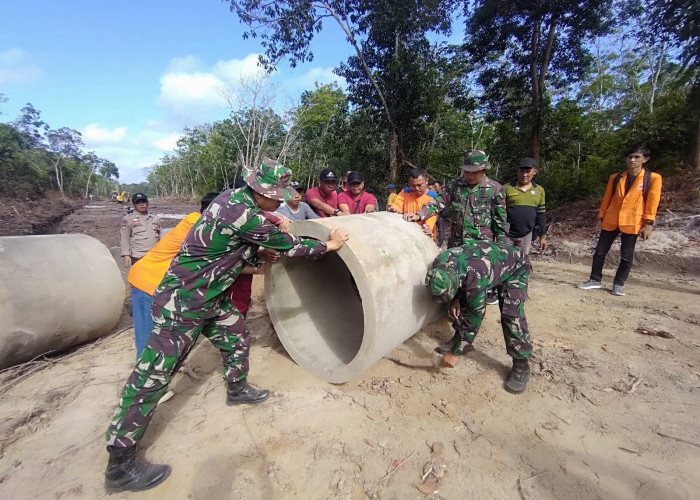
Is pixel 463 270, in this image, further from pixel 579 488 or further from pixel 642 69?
pixel 642 69

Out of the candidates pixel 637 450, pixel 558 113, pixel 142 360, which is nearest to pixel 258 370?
pixel 142 360

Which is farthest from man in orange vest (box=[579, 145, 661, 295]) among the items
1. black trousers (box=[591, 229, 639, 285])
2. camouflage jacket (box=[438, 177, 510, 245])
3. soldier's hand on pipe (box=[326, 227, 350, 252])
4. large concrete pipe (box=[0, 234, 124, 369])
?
large concrete pipe (box=[0, 234, 124, 369])

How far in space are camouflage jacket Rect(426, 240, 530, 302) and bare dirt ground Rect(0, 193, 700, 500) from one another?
2.74 ft

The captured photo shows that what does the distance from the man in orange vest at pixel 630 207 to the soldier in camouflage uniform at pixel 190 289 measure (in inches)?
165

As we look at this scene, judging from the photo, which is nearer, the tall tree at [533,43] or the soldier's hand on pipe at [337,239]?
the soldier's hand on pipe at [337,239]

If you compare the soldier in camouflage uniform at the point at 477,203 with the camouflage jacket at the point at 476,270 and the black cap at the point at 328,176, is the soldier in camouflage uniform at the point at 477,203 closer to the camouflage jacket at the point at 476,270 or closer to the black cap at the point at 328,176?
the camouflage jacket at the point at 476,270

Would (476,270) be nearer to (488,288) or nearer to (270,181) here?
(488,288)

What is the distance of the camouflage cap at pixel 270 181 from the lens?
2240mm

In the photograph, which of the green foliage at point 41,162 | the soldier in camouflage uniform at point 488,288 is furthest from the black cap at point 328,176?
the green foliage at point 41,162

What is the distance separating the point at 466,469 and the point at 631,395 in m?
1.53

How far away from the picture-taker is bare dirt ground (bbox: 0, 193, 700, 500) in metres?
2.11

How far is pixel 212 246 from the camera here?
7.37ft

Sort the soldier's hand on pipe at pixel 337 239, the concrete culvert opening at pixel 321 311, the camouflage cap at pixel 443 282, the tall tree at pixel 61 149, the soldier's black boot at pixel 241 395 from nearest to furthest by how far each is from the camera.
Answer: the camouflage cap at pixel 443 282 < the soldier's hand on pipe at pixel 337 239 < the soldier's black boot at pixel 241 395 < the concrete culvert opening at pixel 321 311 < the tall tree at pixel 61 149

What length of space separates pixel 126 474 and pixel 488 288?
8.46 ft
